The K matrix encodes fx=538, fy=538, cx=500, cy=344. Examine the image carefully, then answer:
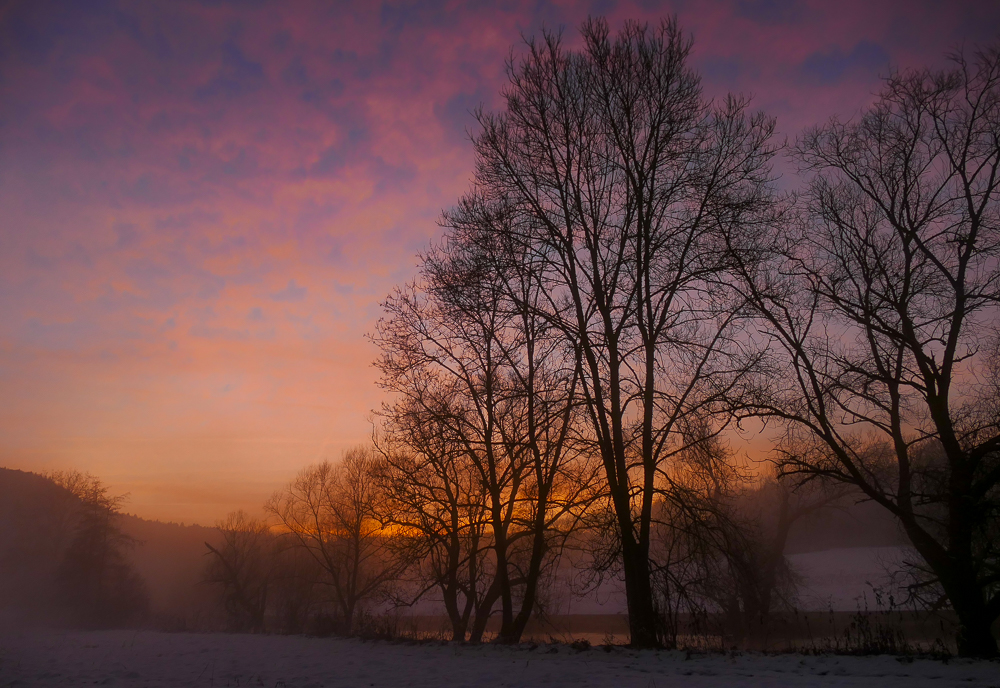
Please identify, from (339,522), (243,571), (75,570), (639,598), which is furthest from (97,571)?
(639,598)

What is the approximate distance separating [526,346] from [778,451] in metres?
6.13

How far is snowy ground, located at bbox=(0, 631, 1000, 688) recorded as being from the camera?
6.79 meters

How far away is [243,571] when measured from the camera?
46.8 m

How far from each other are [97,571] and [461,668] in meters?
49.4

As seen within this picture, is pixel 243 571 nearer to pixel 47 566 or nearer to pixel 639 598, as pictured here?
pixel 47 566

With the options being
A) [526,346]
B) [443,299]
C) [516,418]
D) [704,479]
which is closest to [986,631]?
[704,479]

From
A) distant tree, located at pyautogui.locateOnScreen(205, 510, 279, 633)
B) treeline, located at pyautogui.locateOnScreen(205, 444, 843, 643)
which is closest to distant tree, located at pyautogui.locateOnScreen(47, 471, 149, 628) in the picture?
distant tree, located at pyautogui.locateOnScreen(205, 510, 279, 633)

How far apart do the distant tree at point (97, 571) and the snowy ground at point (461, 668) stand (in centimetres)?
3979

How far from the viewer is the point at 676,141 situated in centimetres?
1136

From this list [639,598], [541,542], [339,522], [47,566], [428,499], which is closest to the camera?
[639,598]

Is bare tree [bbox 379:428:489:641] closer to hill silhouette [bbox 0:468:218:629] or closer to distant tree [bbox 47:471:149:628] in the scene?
hill silhouette [bbox 0:468:218:629]

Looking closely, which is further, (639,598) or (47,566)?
(47,566)

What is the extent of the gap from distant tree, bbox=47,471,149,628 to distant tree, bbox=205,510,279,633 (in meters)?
6.38

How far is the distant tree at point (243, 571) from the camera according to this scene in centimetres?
4225
